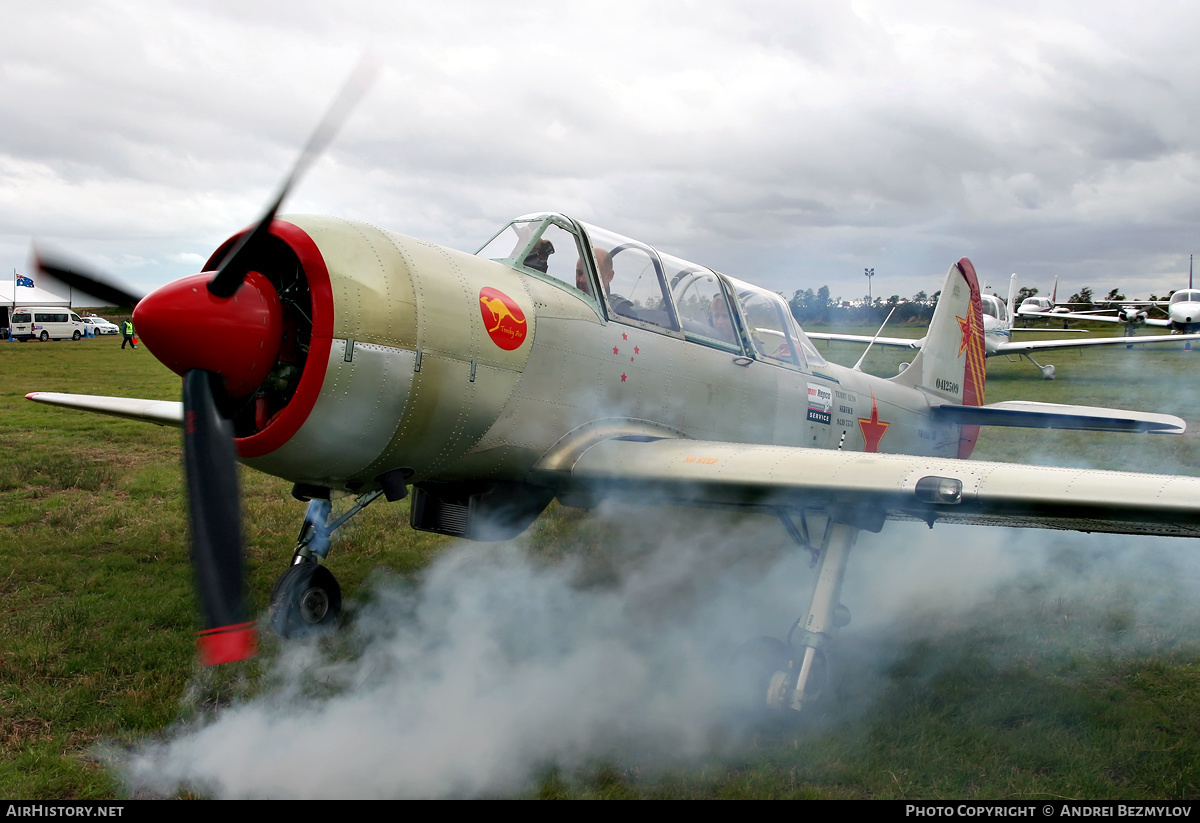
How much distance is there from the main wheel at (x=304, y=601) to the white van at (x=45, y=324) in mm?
48652

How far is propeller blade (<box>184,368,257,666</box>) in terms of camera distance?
9.71ft

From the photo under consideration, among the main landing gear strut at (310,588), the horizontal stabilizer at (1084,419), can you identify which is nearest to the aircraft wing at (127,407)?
the main landing gear strut at (310,588)

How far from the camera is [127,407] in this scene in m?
6.37

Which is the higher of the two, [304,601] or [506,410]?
[506,410]

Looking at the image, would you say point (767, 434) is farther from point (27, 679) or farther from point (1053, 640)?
point (27, 679)

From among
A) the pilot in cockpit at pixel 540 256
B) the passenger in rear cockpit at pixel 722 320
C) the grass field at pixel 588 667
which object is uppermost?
the pilot in cockpit at pixel 540 256

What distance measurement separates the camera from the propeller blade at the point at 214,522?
2.96 m

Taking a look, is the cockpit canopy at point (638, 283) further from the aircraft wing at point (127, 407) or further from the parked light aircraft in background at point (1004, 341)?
the parked light aircraft in background at point (1004, 341)

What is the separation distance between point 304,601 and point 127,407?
3.15 meters

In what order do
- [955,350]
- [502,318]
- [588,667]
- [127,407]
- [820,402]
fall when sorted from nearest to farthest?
[502,318] < [588,667] < [127,407] < [820,402] < [955,350]

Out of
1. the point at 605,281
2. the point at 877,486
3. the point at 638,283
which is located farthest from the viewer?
the point at 638,283

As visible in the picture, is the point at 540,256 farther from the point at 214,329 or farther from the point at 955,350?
the point at 955,350

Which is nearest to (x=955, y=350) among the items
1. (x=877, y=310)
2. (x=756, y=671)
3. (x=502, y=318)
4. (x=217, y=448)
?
(x=756, y=671)
